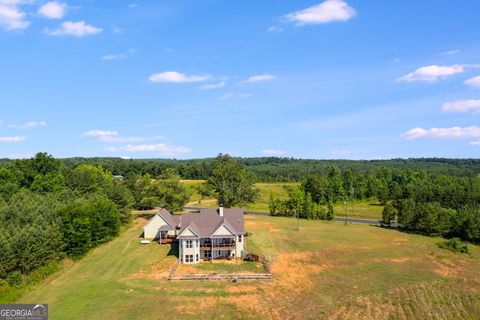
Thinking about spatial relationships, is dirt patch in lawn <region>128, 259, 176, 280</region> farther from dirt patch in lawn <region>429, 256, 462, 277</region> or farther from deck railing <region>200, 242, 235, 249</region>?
dirt patch in lawn <region>429, 256, 462, 277</region>

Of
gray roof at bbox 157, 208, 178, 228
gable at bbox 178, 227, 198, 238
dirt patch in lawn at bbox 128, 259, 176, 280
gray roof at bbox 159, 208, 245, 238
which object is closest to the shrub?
dirt patch in lawn at bbox 128, 259, 176, 280

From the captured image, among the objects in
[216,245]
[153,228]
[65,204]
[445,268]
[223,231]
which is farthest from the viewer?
[65,204]

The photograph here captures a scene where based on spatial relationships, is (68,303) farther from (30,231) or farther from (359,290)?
Result: (359,290)

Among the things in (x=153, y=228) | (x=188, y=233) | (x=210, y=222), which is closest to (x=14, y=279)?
(x=188, y=233)

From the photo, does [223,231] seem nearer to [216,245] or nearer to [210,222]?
[216,245]

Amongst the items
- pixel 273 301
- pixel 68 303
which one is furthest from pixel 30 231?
pixel 273 301

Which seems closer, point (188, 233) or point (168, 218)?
point (188, 233)
